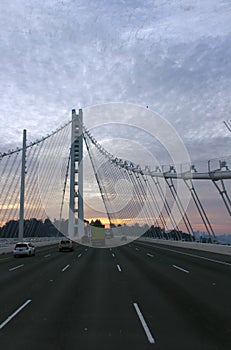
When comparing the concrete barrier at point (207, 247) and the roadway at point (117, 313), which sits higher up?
the concrete barrier at point (207, 247)

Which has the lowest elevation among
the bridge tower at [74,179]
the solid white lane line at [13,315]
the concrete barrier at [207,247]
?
the solid white lane line at [13,315]

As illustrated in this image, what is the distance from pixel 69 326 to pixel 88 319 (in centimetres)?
67

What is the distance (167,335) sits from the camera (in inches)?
255

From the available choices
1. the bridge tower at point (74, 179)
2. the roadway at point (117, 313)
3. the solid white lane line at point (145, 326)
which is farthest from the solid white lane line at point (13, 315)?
the bridge tower at point (74, 179)

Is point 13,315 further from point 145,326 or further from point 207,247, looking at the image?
point 207,247

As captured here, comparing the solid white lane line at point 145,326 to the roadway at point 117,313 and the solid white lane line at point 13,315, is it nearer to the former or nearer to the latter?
the roadway at point 117,313

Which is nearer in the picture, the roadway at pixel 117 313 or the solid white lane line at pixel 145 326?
the roadway at pixel 117 313

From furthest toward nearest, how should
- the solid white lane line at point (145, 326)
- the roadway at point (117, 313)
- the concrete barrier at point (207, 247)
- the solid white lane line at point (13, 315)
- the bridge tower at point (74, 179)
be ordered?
the bridge tower at point (74, 179), the concrete barrier at point (207, 247), the solid white lane line at point (13, 315), the solid white lane line at point (145, 326), the roadway at point (117, 313)

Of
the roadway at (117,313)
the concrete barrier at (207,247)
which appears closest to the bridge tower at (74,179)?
the concrete barrier at (207,247)

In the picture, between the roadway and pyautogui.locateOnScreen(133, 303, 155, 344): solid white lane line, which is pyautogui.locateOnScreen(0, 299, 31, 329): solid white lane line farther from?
pyautogui.locateOnScreen(133, 303, 155, 344): solid white lane line

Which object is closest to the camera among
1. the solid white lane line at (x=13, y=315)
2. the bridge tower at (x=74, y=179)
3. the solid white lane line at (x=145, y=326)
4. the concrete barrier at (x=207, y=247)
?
the solid white lane line at (x=145, y=326)

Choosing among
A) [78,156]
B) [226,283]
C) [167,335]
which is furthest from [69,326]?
[78,156]

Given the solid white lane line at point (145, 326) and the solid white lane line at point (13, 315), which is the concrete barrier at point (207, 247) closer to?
the solid white lane line at point (145, 326)

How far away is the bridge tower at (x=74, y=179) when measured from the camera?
5981 centimetres
